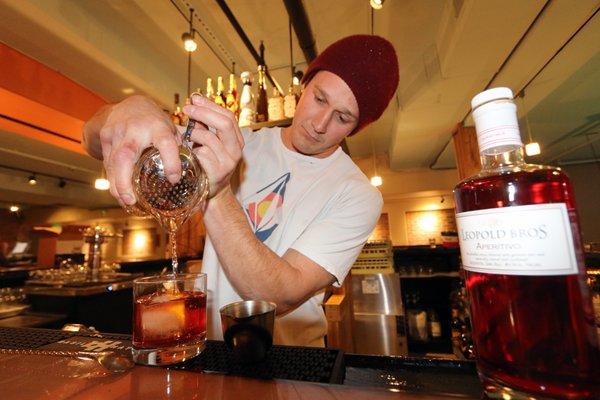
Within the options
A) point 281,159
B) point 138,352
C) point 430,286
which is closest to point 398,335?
point 430,286

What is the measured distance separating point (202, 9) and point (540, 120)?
537 cm

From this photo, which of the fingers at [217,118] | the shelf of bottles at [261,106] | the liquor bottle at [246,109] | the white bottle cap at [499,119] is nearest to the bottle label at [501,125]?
the white bottle cap at [499,119]

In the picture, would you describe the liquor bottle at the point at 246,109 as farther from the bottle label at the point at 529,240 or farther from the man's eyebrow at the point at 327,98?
the bottle label at the point at 529,240

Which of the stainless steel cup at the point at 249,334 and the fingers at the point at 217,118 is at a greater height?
the fingers at the point at 217,118

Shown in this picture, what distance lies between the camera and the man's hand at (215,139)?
2.21 ft

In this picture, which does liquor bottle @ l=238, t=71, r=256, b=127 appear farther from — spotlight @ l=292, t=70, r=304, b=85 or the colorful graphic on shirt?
the colorful graphic on shirt

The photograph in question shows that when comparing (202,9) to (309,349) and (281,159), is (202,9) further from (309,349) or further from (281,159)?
(309,349)

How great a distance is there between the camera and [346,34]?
307 centimetres

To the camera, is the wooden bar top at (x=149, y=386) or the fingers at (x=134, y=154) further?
the fingers at (x=134, y=154)

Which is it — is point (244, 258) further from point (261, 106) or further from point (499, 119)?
point (261, 106)

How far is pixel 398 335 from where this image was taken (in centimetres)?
329

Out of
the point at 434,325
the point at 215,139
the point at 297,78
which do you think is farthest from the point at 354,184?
the point at 434,325

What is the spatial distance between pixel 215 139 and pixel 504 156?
544mm

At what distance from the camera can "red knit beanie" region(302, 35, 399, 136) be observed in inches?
46.4
